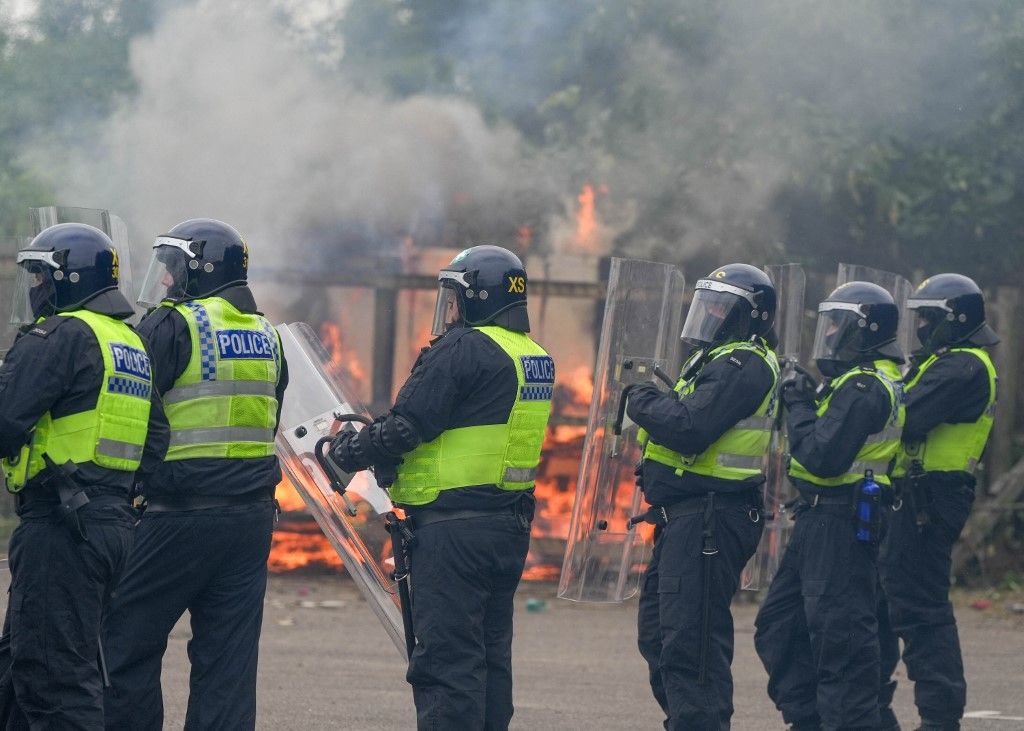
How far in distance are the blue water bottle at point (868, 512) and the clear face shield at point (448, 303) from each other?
1.90 m

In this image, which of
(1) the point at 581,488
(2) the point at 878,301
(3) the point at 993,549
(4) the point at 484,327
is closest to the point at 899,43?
(3) the point at 993,549

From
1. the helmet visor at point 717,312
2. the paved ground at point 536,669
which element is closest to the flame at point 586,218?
the paved ground at point 536,669

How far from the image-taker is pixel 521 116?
14.2 m

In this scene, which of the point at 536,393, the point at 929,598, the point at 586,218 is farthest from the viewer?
the point at 586,218

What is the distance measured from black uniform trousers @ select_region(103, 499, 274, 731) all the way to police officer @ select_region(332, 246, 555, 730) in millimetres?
511

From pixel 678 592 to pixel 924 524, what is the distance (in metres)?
1.77

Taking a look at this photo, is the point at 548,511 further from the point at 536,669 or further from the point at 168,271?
the point at 168,271

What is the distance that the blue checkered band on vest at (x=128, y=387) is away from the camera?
4578mm

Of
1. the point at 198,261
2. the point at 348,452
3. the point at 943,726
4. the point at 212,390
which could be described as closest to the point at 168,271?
the point at 198,261

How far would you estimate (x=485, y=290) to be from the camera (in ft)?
17.9

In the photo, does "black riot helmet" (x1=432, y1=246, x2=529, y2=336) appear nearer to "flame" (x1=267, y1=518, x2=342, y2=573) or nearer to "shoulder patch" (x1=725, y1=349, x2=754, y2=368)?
"shoulder patch" (x1=725, y1=349, x2=754, y2=368)

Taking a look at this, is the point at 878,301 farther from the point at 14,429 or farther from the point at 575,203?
the point at 575,203

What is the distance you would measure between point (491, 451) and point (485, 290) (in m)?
0.58

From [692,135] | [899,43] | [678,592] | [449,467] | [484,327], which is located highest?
[899,43]
